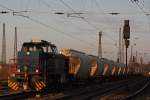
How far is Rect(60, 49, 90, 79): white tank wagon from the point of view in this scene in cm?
4319

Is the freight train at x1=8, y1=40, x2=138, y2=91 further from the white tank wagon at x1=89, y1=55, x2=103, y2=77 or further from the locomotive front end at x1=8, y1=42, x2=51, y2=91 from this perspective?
the white tank wagon at x1=89, y1=55, x2=103, y2=77

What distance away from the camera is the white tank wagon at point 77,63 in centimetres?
4319

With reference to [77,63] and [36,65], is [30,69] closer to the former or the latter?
[36,65]

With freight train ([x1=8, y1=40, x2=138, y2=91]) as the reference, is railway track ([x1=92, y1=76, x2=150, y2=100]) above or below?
below

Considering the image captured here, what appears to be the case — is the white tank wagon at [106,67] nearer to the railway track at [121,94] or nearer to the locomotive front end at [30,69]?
the railway track at [121,94]

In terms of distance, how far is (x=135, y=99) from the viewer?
1115 inches

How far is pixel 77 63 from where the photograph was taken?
46000mm

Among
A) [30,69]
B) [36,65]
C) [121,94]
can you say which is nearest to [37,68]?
[36,65]

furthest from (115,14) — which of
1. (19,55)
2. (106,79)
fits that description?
(106,79)

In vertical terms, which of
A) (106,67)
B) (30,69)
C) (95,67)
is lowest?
(106,67)

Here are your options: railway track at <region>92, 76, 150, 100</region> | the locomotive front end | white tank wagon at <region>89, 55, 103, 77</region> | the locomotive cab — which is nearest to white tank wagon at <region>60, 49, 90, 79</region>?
white tank wagon at <region>89, 55, 103, 77</region>

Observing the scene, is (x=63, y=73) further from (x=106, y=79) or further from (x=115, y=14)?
(x=106, y=79)

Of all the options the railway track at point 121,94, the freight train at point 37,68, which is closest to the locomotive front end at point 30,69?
the freight train at point 37,68

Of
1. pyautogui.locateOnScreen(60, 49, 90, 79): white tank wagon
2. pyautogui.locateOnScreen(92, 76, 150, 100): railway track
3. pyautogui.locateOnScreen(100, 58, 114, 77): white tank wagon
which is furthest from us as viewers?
pyautogui.locateOnScreen(100, 58, 114, 77): white tank wagon
